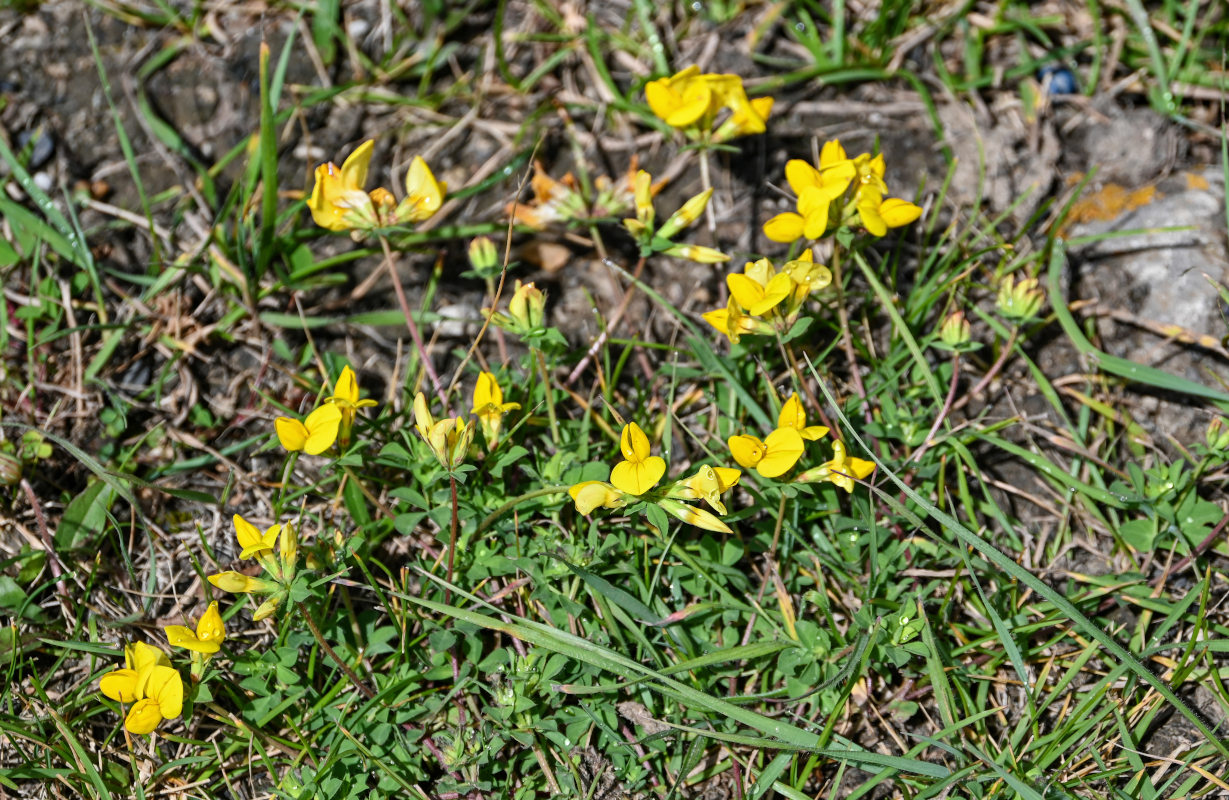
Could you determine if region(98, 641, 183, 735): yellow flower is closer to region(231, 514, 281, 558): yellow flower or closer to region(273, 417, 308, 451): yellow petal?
region(231, 514, 281, 558): yellow flower

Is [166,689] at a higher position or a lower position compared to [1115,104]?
lower

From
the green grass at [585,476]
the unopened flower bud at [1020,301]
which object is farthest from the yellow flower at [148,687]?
the unopened flower bud at [1020,301]

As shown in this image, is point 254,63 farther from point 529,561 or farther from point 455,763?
point 455,763

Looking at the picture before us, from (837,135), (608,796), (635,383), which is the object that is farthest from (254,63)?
(608,796)

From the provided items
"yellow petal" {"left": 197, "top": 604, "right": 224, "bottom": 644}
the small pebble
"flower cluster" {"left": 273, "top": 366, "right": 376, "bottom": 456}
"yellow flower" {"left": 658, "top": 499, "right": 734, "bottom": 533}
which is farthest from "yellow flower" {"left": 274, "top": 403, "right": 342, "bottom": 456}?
the small pebble

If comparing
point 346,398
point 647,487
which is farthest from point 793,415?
point 346,398
